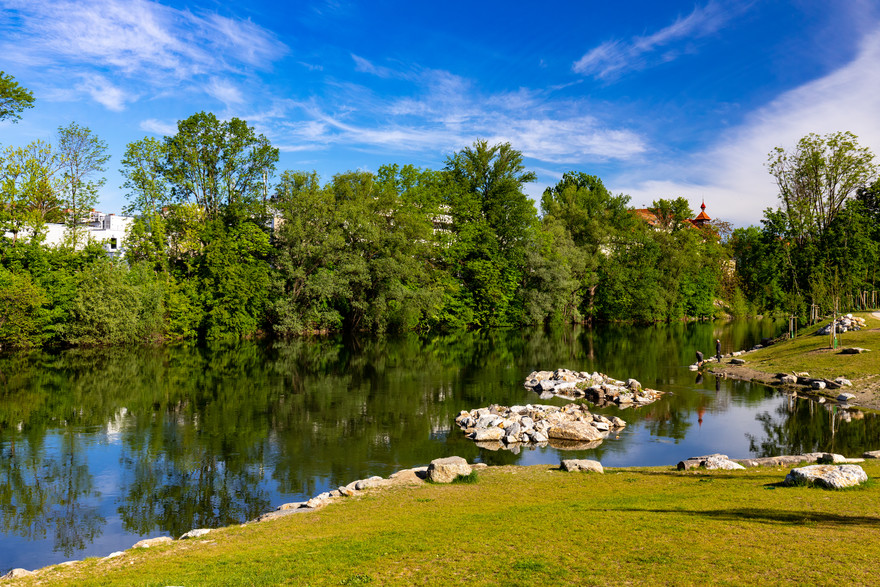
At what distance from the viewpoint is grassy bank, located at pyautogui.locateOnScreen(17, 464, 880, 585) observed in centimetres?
964

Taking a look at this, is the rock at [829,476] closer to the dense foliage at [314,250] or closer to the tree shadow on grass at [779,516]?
the tree shadow on grass at [779,516]

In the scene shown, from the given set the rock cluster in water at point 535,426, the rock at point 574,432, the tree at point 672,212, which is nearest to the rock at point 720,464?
the rock cluster in water at point 535,426

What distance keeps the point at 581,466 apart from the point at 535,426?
269 inches

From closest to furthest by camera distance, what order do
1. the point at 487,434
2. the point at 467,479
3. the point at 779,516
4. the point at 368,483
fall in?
the point at 779,516 → the point at 368,483 → the point at 467,479 → the point at 487,434

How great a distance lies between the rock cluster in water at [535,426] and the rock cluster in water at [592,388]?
5110mm

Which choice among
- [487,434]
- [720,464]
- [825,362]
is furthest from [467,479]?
[825,362]

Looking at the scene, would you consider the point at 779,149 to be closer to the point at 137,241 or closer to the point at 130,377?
the point at 130,377

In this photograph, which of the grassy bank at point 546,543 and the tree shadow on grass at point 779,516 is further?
the tree shadow on grass at point 779,516

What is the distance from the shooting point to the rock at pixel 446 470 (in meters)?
18.5

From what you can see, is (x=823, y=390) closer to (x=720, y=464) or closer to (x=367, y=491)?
(x=720, y=464)

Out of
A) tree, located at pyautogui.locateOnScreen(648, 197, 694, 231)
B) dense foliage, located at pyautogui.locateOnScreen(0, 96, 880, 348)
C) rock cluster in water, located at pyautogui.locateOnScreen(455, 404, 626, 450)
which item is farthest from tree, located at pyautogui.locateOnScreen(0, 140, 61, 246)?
tree, located at pyautogui.locateOnScreen(648, 197, 694, 231)

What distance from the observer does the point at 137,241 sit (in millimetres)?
62188

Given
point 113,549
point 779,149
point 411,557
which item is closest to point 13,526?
point 113,549

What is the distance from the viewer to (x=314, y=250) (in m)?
65.3
